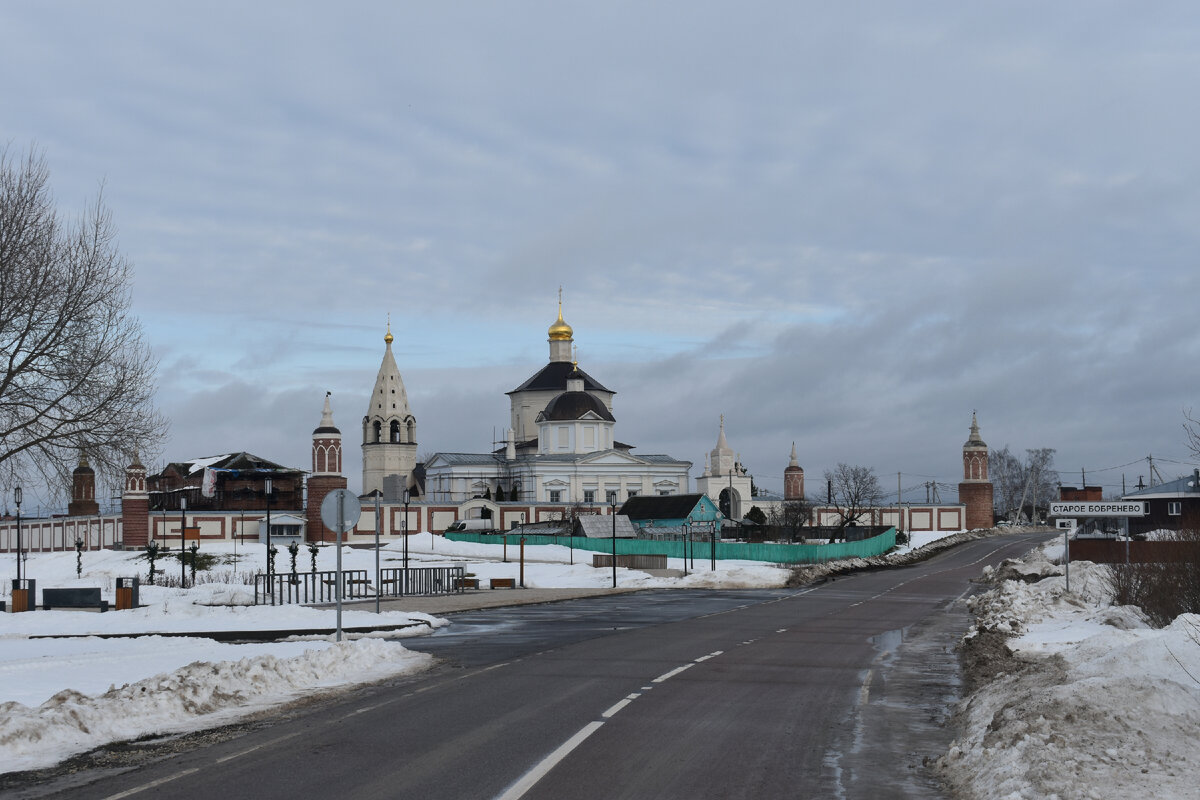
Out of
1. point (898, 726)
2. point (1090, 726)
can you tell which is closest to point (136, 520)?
point (898, 726)

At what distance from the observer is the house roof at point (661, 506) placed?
86625 mm

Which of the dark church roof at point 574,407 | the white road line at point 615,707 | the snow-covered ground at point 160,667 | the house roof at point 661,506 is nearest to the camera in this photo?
the snow-covered ground at point 160,667

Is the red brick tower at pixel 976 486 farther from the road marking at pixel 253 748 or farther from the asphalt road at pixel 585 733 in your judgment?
the road marking at pixel 253 748

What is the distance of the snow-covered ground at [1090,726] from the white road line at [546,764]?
3.30 metres

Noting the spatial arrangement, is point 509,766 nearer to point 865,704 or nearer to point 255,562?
point 865,704

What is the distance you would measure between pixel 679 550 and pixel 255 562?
24.7m

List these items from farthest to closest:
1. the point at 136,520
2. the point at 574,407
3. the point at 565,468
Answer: the point at 574,407
the point at 565,468
the point at 136,520

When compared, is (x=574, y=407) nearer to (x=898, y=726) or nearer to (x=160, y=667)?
(x=160, y=667)

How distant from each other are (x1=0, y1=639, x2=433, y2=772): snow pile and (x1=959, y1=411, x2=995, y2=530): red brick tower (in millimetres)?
103165

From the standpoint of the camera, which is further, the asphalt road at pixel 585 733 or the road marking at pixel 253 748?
the road marking at pixel 253 748

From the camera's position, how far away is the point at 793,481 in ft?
402

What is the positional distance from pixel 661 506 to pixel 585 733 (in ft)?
260

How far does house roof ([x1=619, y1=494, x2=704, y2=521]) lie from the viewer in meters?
86.6

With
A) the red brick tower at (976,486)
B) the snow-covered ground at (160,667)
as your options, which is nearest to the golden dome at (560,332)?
the red brick tower at (976,486)
